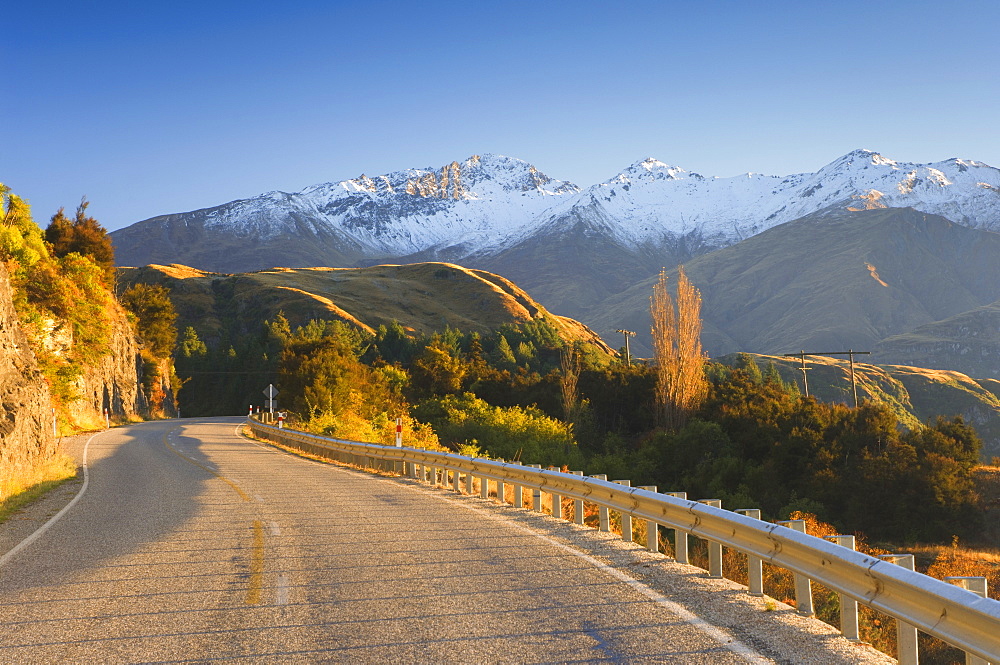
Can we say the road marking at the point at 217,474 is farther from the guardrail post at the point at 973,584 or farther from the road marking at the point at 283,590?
the guardrail post at the point at 973,584

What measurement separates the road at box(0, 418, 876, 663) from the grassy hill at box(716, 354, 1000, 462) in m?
143

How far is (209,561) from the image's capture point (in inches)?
339

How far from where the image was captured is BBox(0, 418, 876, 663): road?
553 centimetres

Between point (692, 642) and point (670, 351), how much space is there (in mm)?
41412

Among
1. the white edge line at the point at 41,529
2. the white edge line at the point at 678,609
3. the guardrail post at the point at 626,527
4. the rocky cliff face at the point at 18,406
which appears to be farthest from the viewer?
the rocky cliff face at the point at 18,406

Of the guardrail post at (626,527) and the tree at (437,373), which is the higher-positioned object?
the tree at (437,373)

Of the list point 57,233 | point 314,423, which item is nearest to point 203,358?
point 57,233

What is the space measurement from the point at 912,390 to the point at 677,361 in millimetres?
151207

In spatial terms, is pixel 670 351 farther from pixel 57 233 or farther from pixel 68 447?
pixel 57 233

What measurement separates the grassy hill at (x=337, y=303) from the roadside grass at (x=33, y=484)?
10757 cm

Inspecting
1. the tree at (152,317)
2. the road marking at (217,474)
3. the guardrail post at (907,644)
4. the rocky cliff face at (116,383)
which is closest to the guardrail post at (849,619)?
the guardrail post at (907,644)

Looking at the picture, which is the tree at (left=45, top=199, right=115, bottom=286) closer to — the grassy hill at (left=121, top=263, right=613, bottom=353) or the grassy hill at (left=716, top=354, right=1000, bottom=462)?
the grassy hill at (left=121, top=263, right=613, bottom=353)

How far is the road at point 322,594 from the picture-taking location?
5531 millimetres

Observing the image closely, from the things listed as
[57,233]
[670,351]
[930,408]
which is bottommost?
[930,408]
